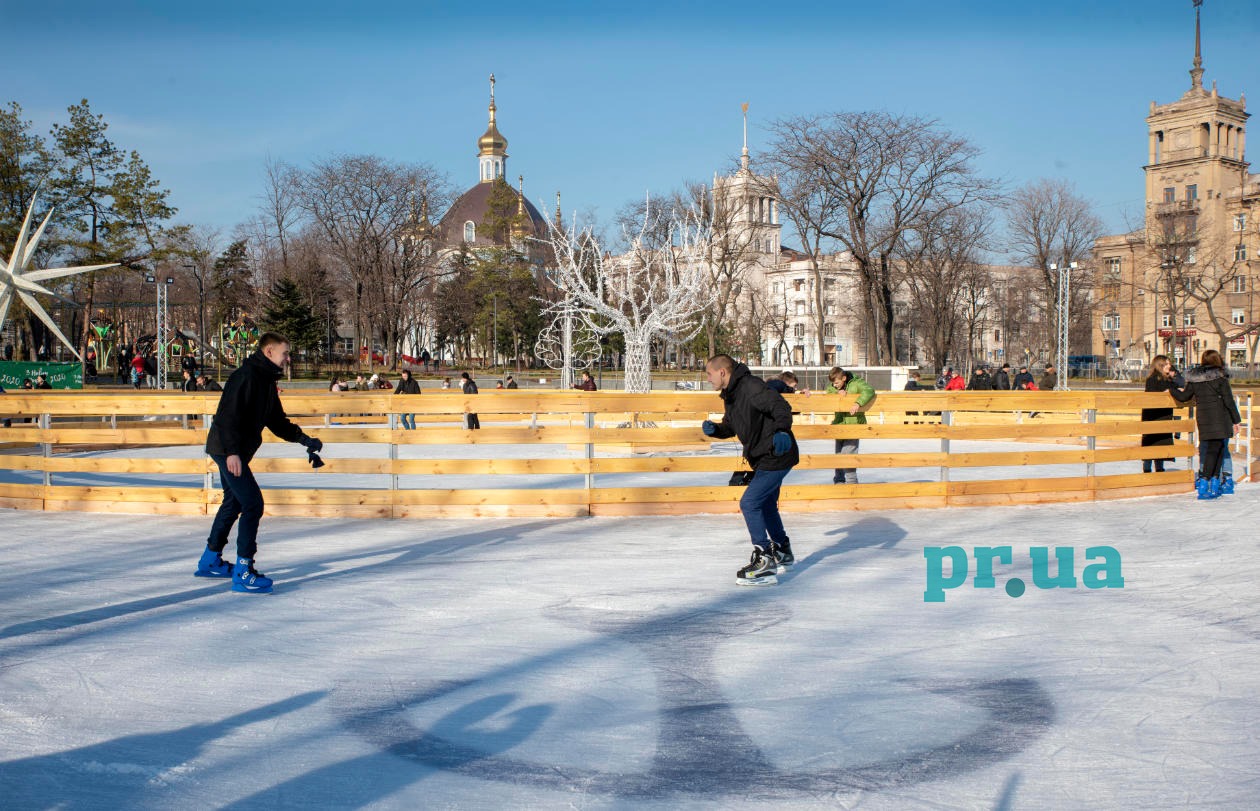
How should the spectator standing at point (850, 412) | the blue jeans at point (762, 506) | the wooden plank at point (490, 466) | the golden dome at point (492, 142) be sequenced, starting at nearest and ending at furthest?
1. the blue jeans at point (762, 506)
2. the wooden plank at point (490, 466)
3. the spectator standing at point (850, 412)
4. the golden dome at point (492, 142)

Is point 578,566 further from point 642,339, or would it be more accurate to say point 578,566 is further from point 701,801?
point 642,339

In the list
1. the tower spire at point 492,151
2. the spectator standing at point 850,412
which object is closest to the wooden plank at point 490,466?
the spectator standing at point 850,412

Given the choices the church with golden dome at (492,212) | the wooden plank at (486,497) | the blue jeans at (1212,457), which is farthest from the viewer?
the church with golden dome at (492,212)

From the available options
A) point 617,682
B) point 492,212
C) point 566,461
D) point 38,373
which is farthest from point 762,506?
point 492,212

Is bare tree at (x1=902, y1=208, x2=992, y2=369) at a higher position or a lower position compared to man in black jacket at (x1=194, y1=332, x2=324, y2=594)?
higher

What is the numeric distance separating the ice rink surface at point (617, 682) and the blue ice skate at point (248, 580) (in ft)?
0.26

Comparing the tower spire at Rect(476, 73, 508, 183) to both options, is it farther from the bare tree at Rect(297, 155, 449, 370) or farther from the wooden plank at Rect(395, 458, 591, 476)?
the wooden plank at Rect(395, 458, 591, 476)

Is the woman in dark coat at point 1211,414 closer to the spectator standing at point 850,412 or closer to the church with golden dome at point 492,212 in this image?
the spectator standing at point 850,412

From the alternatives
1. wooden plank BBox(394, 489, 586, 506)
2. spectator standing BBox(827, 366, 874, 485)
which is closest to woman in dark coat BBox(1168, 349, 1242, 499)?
spectator standing BBox(827, 366, 874, 485)

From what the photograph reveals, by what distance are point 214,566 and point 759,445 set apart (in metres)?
3.85

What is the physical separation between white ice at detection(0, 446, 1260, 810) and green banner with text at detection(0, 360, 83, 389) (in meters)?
22.8

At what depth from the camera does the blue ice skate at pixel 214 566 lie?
7.21 m

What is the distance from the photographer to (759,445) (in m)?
7.09

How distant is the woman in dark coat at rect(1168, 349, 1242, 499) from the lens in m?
11.8
